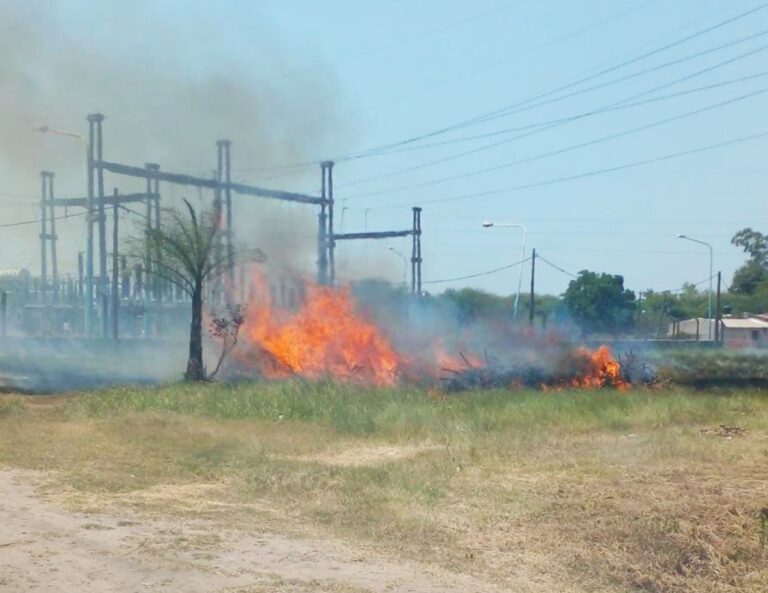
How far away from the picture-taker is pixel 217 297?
3412cm

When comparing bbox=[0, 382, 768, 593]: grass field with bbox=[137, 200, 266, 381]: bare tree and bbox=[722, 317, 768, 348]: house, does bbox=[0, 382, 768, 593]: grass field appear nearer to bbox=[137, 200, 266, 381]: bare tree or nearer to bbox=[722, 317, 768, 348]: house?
bbox=[137, 200, 266, 381]: bare tree

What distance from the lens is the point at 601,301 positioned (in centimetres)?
5772

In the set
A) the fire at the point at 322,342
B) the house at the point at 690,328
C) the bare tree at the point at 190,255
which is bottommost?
the house at the point at 690,328

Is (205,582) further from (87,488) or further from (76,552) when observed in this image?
(87,488)

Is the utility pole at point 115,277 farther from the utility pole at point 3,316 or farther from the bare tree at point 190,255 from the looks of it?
the utility pole at point 3,316

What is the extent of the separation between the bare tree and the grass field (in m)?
4.46

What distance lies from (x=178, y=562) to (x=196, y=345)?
736 inches

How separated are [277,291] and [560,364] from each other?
12.6m

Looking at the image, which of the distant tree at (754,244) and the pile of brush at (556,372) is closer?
the pile of brush at (556,372)

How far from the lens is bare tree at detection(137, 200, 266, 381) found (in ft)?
87.4

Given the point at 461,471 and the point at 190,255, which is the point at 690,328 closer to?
the point at 190,255

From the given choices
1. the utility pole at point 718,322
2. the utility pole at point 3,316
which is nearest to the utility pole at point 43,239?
the utility pole at point 3,316

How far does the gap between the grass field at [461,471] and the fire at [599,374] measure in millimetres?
5521

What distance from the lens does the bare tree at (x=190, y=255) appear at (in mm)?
26625
